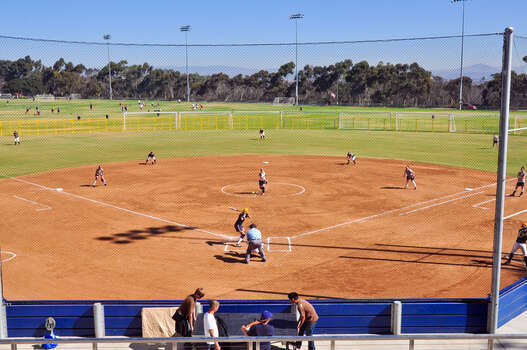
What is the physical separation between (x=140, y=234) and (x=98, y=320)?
31.0 feet

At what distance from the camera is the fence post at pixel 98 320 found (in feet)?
35.9

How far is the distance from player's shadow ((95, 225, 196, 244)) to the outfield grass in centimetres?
1838

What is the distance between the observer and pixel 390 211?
24.2 meters

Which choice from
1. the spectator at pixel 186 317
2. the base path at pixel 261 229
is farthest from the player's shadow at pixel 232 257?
the spectator at pixel 186 317

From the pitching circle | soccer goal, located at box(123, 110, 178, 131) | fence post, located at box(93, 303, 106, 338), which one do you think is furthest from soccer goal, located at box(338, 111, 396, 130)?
fence post, located at box(93, 303, 106, 338)

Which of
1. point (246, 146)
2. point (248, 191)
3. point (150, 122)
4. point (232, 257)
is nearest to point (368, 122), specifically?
point (246, 146)

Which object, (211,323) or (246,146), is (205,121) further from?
(211,323)

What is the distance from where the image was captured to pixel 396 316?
11078 mm

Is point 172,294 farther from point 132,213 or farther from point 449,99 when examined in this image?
point 449,99

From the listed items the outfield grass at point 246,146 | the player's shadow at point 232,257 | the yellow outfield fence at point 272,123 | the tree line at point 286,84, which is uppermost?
the tree line at point 286,84

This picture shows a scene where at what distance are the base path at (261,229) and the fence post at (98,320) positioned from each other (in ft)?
10.8

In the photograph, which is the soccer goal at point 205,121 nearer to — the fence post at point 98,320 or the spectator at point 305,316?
the fence post at point 98,320

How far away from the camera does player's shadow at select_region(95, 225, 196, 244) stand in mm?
19594

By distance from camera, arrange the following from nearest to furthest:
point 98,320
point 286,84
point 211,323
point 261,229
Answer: point 211,323, point 98,320, point 261,229, point 286,84
